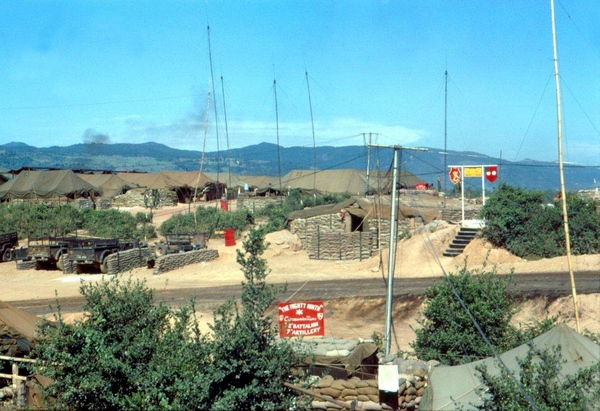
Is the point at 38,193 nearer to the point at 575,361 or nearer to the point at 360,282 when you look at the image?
the point at 360,282

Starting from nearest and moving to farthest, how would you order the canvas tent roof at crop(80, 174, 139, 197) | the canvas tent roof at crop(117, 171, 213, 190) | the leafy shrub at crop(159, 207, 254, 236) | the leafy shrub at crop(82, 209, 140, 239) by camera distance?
1. the leafy shrub at crop(82, 209, 140, 239)
2. the leafy shrub at crop(159, 207, 254, 236)
3. the canvas tent roof at crop(80, 174, 139, 197)
4. the canvas tent roof at crop(117, 171, 213, 190)

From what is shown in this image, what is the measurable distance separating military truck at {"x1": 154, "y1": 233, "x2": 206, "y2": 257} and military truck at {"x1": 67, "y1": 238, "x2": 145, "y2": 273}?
2.43 metres

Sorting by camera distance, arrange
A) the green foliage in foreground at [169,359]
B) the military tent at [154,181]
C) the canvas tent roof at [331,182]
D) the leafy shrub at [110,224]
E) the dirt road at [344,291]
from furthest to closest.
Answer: the military tent at [154,181] → the canvas tent roof at [331,182] → the leafy shrub at [110,224] → the dirt road at [344,291] → the green foliage in foreground at [169,359]

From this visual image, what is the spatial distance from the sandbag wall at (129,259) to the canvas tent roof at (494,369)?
23936 mm

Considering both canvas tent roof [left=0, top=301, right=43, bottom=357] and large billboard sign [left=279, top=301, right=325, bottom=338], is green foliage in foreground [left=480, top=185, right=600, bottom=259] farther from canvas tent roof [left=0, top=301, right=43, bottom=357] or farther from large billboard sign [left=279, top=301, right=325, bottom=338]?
canvas tent roof [left=0, top=301, right=43, bottom=357]

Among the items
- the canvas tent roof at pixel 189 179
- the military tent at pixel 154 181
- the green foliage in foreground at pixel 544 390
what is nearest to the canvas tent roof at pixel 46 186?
the military tent at pixel 154 181

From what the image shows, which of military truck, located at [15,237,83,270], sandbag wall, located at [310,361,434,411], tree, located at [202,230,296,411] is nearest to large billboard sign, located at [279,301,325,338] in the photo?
sandbag wall, located at [310,361,434,411]

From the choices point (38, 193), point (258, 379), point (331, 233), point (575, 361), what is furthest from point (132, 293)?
point (38, 193)

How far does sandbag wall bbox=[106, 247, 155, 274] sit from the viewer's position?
3303 cm

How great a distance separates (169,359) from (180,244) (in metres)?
27.0

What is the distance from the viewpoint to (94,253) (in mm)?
33062

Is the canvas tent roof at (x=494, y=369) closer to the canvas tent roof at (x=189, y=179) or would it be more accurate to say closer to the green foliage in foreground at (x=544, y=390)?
the green foliage in foreground at (x=544, y=390)

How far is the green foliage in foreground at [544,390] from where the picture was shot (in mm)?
8398

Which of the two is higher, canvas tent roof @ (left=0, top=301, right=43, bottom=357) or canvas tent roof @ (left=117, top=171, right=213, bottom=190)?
canvas tent roof @ (left=117, top=171, right=213, bottom=190)
